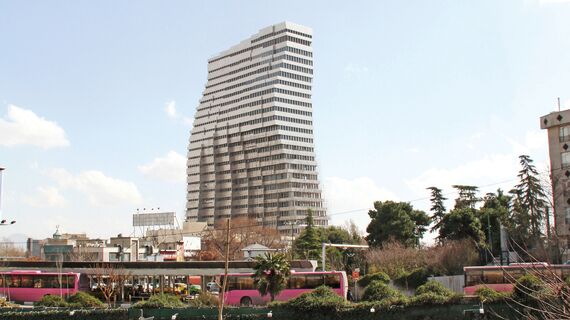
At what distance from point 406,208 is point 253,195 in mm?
87267

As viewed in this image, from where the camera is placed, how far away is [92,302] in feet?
128

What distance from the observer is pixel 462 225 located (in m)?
69.1

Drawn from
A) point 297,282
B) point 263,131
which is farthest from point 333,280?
point 263,131

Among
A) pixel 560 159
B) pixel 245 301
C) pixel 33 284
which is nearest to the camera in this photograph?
pixel 245 301

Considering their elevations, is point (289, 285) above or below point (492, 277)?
below

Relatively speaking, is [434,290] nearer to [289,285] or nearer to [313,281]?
[313,281]

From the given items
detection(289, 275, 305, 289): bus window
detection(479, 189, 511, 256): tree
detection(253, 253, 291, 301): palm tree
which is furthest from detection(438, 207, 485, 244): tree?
detection(253, 253, 291, 301): palm tree

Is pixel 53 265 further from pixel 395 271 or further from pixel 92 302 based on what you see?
pixel 395 271

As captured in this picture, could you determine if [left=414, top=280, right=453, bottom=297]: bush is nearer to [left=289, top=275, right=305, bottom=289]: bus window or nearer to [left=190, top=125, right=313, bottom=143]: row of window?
[left=289, top=275, right=305, bottom=289]: bus window

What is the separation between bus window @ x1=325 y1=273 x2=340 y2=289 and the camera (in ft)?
145

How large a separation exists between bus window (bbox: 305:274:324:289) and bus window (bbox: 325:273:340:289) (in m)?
0.46

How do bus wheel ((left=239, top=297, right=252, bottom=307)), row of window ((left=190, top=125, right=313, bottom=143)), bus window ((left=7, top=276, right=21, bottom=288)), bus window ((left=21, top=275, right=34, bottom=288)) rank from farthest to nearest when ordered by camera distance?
row of window ((left=190, top=125, right=313, bottom=143)) → bus window ((left=7, top=276, right=21, bottom=288)) → bus window ((left=21, top=275, right=34, bottom=288)) → bus wheel ((left=239, top=297, right=252, bottom=307))

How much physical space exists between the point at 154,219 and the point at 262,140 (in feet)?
136

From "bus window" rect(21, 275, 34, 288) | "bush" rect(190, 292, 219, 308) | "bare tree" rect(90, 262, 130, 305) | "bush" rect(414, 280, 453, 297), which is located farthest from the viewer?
"bus window" rect(21, 275, 34, 288)
